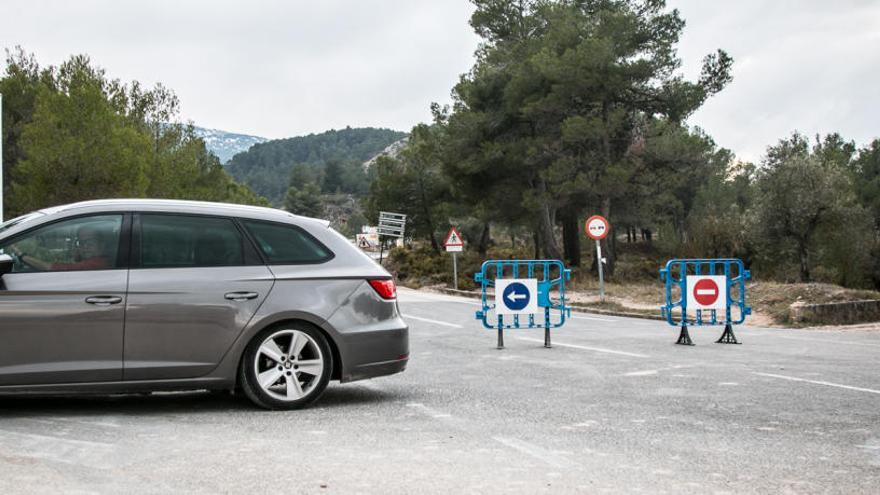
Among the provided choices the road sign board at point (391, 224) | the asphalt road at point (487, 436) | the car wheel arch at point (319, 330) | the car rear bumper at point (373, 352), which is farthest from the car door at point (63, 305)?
the road sign board at point (391, 224)

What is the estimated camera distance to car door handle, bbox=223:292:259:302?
7.30m

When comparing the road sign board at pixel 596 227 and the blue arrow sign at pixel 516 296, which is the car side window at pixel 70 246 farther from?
the road sign board at pixel 596 227

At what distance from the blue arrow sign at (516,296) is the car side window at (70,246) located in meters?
7.77

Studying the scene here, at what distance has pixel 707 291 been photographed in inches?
591

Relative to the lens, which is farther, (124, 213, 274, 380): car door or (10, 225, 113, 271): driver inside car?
(124, 213, 274, 380): car door

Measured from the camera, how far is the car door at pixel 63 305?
22.5ft

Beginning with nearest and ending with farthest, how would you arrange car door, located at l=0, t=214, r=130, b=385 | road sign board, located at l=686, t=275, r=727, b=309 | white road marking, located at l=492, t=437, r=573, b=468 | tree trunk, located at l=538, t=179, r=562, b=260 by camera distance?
white road marking, located at l=492, t=437, r=573, b=468, car door, located at l=0, t=214, r=130, b=385, road sign board, located at l=686, t=275, r=727, b=309, tree trunk, located at l=538, t=179, r=562, b=260

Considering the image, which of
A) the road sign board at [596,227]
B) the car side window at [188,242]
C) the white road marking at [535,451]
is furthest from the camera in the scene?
the road sign board at [596,227]

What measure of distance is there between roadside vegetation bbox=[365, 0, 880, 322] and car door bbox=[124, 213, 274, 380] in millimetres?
26693

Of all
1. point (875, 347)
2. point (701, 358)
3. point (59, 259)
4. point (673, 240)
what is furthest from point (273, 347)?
point (673, 240)

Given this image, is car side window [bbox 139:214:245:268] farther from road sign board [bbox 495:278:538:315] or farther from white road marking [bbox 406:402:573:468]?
road sign board [bbox 495:278:538:315]

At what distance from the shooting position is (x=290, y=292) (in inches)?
294

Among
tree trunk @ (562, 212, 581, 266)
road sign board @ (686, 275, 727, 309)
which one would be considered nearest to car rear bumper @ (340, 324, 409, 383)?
road sign board @ (686, 275, 727, 309)

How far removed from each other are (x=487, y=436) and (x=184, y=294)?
8.05ft
